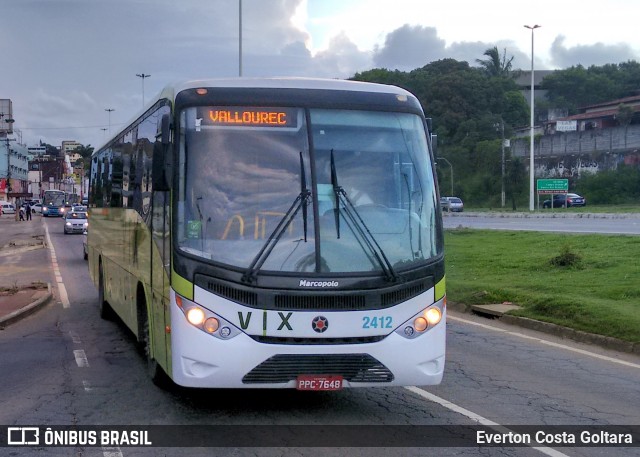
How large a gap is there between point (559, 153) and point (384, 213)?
69.3 meters

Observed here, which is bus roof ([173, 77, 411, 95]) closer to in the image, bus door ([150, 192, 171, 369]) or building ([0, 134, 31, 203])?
bus door ([150, 192, 171, 369])

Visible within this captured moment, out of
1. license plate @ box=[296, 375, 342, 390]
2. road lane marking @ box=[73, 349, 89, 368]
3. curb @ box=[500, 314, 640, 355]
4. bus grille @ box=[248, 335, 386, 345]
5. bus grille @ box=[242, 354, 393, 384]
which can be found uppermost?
bus grille @ box=[248, 335, 386, 345]

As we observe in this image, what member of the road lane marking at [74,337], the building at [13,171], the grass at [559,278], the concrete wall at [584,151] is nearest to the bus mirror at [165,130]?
the road lane marking at [74,337]

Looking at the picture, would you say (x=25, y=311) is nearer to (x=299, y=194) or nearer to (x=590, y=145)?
(x=299, y=194)

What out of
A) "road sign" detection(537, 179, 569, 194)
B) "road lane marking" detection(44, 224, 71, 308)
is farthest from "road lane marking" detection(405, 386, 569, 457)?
"road sign" detection(537, 179, 569, 194)

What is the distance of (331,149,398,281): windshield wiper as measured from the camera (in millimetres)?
7219

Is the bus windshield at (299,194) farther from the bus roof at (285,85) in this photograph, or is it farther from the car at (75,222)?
the car at (75,222)

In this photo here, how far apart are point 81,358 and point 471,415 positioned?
5433mm

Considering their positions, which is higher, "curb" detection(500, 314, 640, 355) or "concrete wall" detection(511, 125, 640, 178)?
"concrete wall" detection(511, 125, 640, 178)

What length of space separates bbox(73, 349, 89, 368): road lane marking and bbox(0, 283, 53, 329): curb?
281 cm

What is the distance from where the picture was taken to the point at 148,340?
30.1 feet

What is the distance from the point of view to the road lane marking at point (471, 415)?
6.80m

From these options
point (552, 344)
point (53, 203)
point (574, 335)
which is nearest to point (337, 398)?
point (552, 344)

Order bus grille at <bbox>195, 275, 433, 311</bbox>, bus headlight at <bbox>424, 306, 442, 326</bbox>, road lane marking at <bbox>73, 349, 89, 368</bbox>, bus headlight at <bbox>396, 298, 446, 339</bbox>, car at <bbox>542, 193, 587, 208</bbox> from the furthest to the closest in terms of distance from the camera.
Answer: car at <bbox>542, 193, 587, 208</bbox> → road lane marking at <bbox>73, 349, 89, 368</bbox> → bus headlight at <bbox>424, 306, 442, 326</bbox> → bus headlight at <bbox>396, 298, 446, 339</bbox> → bus grille at <bbox>195, 275, 433, 311</bbox>
